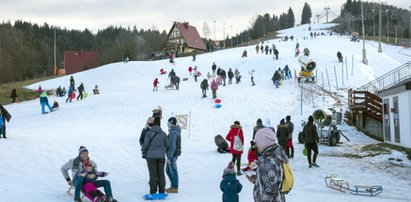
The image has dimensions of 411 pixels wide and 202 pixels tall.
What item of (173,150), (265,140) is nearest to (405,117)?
(173,150)

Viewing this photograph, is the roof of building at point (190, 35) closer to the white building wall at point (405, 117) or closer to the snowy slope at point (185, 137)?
the snowy slope at point (185, 137)

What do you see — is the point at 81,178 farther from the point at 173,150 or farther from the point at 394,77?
the point at 394,77

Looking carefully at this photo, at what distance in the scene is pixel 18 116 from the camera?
3288 centimetres

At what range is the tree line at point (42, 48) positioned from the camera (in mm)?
90250

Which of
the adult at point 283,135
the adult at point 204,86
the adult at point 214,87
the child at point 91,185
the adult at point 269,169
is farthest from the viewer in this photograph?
the adult at point 204,86

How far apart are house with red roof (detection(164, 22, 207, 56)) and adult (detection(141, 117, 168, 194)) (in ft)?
279

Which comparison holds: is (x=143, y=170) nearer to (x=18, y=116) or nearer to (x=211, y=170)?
(x=211, y=170)

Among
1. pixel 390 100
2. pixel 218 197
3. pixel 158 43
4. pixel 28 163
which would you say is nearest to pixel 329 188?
pixel 218 197

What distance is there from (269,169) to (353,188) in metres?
7.37

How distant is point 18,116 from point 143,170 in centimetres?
2212

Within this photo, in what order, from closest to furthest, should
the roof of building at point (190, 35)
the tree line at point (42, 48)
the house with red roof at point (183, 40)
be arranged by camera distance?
the tree line at point (42, 48) → the house with red roof at point (183, 40) → the roof of building at point (190, 35)

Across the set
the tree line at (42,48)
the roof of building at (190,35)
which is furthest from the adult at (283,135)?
the roof of building at (190,35)

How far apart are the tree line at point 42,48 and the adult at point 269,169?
8115 centimetres

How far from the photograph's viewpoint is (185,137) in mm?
22203
